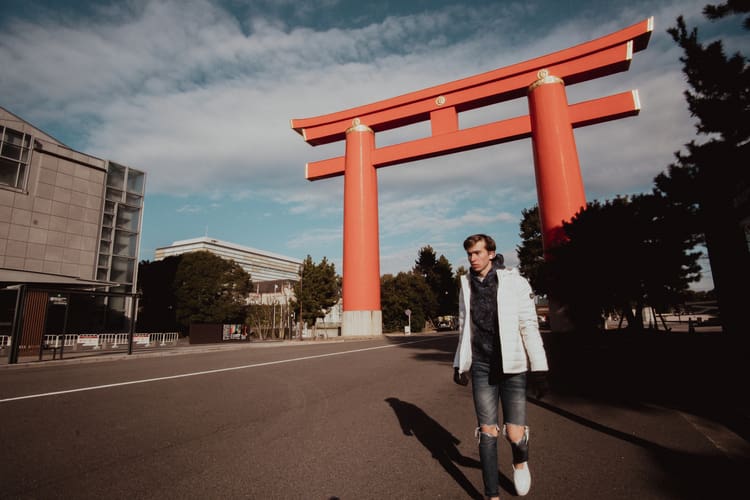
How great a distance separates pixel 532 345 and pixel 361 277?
2340 centimetres

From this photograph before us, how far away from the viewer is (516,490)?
2.47 meters

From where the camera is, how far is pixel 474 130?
23.2 meters

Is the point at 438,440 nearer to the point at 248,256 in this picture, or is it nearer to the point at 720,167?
the point at 720,167

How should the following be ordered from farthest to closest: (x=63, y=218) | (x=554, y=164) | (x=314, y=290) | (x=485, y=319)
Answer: (x=314, y=290) < (x=63, y=218) < (x=554, y=164) < (x=485, y=319)

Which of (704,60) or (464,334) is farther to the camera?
(704,60)

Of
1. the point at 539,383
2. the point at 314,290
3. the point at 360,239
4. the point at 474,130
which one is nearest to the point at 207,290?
the point at 314,290

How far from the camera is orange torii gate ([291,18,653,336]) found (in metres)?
20.4

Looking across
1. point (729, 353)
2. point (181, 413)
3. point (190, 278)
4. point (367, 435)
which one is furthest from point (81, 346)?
point (729, 353)

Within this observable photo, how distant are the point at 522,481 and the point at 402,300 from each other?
4348 cm

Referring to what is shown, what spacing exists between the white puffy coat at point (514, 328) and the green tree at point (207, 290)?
3589 cm

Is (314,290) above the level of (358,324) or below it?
above

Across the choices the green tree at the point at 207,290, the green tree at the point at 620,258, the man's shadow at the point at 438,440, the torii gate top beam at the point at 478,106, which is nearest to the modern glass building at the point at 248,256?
the green tree at the point at 207,290

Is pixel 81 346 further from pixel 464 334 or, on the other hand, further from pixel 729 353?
pixel 729 353

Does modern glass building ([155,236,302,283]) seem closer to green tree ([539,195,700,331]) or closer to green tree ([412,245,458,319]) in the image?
green tree ([412,245,458,319])
